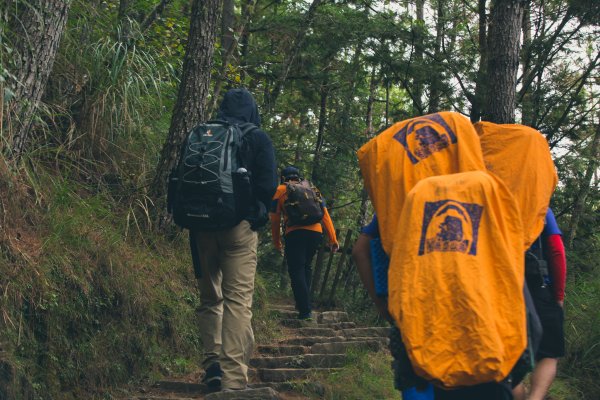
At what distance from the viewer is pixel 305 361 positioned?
6910 millimetres

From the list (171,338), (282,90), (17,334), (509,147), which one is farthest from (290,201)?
(282,90)

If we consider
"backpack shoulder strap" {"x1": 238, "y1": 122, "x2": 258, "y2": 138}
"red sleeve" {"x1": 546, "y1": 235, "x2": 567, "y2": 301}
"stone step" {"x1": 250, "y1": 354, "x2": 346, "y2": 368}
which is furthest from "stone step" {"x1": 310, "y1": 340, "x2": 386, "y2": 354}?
"red sleeve" {"x1": 546, "y1": 235, "x2": 567, "y2": 301}

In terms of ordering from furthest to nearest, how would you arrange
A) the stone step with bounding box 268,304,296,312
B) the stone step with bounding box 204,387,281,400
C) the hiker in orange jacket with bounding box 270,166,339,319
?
1. the stone step with bounding box 268,304,296,312
2. the hiker in orange jacket with bounding box 270,166,339,319
3. the stone step with bounding box 204,387,281,400

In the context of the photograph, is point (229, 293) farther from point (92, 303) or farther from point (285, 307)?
point (285, 307)

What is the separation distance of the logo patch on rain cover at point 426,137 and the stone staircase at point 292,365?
2416 millimetres

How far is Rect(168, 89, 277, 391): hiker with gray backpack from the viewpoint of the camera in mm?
5137

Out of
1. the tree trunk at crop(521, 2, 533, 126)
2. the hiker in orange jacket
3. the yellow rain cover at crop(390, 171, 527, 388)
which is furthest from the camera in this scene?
the tree trunk at crop(521, 2, 533, 126)

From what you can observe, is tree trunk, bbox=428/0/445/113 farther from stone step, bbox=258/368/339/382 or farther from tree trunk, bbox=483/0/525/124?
stone step, bbox=258/368/339/382

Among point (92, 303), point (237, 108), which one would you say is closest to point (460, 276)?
point (237, 108)

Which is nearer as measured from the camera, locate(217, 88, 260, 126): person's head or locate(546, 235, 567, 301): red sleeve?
locate(546, 235, 567, 301): red sleeve

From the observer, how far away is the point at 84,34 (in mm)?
8172

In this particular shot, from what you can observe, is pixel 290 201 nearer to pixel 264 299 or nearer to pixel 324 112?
pixel 264 299

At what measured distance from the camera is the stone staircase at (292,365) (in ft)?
18.7

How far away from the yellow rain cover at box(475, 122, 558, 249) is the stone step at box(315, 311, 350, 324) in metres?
6.86
